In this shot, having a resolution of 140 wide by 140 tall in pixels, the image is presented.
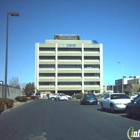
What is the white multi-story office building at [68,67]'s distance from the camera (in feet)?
319

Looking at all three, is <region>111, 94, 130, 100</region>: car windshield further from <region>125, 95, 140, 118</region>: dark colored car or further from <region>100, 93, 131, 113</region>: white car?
<region>125, 95, 140, 118</region>: dark colored car

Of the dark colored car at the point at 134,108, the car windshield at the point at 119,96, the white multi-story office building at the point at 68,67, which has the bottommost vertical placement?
the dark colored car at the point at 134,108

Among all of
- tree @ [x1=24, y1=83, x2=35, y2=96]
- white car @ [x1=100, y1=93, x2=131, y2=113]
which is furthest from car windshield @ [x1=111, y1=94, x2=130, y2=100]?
tree @ [x1=24, y1=83, x2=35, y2=96]

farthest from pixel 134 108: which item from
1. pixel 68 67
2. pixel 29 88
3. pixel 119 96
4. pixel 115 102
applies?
pixel 68 67

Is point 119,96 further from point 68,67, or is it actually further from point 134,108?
point 68,67

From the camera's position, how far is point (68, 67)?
322 feet

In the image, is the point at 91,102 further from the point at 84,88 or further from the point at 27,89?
the point at 84,88

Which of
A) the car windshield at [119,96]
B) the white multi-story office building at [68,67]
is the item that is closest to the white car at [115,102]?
the car windshield at [119,96]

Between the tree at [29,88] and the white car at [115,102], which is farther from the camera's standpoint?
the tree at [29,88]

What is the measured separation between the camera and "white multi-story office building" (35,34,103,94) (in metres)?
97.3

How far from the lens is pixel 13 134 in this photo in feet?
31.3

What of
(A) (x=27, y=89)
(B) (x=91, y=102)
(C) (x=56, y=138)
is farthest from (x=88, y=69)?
(C) (x=56, y=138)

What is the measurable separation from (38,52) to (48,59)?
4.93 metres

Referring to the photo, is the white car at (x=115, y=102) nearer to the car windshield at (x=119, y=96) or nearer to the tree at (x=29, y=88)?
the car windshield at (x=119, y=96)
